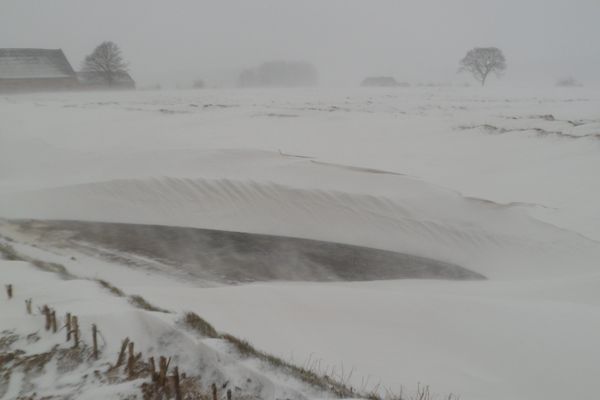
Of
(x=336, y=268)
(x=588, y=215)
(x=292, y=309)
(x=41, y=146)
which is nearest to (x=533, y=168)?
(x=588, y=215)

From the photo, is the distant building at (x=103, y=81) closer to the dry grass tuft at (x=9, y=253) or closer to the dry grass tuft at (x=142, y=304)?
the dry grass tuft at (x=9, y=253)

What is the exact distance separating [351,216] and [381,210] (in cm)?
62

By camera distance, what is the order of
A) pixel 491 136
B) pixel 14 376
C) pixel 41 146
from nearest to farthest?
pixel 14 376, pixel 491 136, pixel 41 146

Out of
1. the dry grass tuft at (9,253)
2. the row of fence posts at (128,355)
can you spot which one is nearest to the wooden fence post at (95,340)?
the row of fence posts at (128,355)

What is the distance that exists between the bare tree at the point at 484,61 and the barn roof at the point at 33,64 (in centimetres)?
3929

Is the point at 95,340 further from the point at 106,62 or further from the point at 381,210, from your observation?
the point at 106,62

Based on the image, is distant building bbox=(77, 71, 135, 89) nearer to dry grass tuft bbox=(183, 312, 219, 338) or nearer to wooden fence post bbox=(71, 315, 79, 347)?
wooden fence post bbox=(71, 315, 79, 347)

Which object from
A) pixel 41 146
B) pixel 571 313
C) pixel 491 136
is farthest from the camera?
Answer: pixel 41 146

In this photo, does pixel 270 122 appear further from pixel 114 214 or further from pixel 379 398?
pixel 379 398

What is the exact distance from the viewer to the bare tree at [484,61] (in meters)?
40.9

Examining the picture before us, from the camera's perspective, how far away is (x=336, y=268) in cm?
669

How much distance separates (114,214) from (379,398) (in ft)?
26.1

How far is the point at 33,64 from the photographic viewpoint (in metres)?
37.8

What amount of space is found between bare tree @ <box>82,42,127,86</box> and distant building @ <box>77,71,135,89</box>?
99 millimetres
